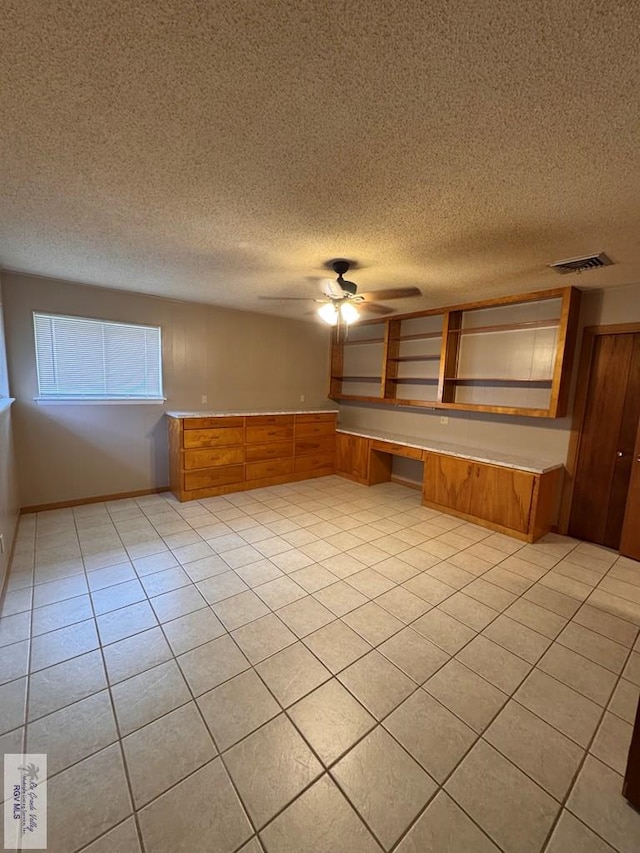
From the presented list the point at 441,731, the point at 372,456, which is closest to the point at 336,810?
the point at 441,731

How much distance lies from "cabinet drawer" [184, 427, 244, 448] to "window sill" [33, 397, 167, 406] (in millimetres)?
683

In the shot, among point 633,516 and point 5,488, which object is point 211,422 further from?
point 633,516

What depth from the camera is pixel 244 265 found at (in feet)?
9.86

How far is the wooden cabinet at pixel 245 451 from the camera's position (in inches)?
168

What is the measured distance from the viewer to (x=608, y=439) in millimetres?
3404

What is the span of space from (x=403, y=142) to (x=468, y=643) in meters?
2.57

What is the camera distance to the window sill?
3785mm

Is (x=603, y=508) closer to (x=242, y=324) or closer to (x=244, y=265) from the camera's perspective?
(x=244, y=265)

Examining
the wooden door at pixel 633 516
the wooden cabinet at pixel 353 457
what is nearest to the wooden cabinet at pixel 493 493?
the wooden door at pixel 633 516

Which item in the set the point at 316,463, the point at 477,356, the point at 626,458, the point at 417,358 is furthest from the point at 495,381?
the point at 316,463

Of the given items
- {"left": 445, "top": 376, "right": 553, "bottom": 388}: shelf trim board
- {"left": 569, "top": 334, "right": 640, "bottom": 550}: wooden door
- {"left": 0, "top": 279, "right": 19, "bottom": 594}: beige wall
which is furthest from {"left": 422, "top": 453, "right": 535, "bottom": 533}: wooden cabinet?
{"left": 0, "top": 279, "right": 19, "bottom": 594}: beige wall

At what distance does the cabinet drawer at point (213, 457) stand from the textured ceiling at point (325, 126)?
2392mm

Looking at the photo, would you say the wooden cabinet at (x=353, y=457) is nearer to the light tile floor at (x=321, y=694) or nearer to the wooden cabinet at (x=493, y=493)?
the wooden cabinet at (x=493, y=493)

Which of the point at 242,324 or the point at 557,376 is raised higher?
the point at 242,324
